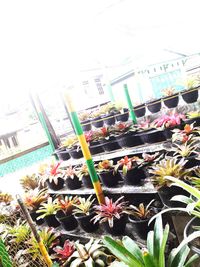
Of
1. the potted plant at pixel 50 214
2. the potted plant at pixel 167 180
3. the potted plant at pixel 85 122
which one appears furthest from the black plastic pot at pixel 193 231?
the potted plant at pixel 85 122

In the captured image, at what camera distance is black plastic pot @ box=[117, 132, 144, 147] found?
387cm

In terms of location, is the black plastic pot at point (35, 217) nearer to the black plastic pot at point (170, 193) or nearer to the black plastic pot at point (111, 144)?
the black plastic pot at point (111, 144)

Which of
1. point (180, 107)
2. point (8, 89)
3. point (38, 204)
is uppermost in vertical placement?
point (8, 89)

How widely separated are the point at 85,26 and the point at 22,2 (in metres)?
2.95

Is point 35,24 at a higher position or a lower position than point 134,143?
higher

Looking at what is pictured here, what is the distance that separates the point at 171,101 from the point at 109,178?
2574 millimetres

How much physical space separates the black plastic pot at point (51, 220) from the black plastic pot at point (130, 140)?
63.0 inches

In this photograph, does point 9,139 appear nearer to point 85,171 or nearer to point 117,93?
point 117,93

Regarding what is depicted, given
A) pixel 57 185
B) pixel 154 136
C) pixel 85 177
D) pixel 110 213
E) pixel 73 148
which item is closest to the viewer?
pixel 110 213

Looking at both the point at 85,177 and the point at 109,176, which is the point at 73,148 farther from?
the point at 109,176

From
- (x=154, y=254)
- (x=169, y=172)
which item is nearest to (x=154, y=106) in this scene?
(x=169, y=172)

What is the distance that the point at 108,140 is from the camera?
13.8ft

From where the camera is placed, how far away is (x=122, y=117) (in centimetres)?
564

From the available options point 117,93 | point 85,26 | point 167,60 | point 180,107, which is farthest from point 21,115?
point 180,107
